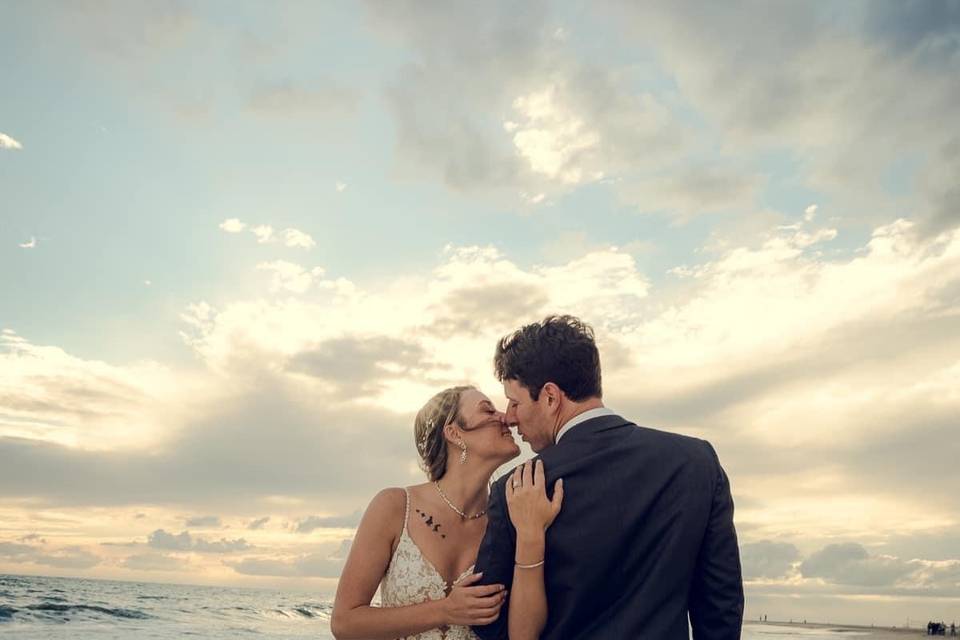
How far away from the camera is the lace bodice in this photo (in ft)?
14.4

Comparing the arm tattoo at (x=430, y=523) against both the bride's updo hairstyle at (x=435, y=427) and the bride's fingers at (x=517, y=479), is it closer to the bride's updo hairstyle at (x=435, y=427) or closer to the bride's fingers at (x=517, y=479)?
the bride's updo hairstyle at (x=435, y=427)

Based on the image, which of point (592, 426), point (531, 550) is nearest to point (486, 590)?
point (531, 550)

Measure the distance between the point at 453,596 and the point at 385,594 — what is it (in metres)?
1.07

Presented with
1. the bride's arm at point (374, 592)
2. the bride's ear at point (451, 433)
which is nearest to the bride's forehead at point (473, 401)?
the bride's ear at point (451, 433)

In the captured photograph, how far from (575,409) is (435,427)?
1.48 m

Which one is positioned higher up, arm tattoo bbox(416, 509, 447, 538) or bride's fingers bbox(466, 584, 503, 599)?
arm tattoo bbox(416, 509, 447, 538)

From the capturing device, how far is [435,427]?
15.1 ft

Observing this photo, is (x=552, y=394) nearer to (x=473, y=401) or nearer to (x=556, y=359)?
(x=556, y=359)

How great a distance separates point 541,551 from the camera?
3.03 meters

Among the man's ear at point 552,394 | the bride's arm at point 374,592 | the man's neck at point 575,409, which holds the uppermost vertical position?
the man's ear at point 552,394

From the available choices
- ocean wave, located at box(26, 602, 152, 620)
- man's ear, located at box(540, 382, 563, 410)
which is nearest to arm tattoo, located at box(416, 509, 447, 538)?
man's ear, located at box(540, 382, 563, 410)

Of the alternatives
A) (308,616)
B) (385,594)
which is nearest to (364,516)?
(385,594)

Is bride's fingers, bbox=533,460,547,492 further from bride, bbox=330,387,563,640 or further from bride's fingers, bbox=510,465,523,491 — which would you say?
bride, bbox=330,387,563,640

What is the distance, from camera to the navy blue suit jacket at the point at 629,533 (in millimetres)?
2996
